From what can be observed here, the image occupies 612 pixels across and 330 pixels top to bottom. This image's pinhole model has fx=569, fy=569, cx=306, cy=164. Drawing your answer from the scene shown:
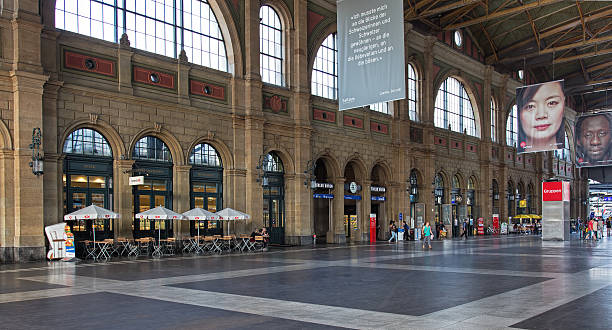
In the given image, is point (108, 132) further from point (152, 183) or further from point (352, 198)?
point (352, 198)

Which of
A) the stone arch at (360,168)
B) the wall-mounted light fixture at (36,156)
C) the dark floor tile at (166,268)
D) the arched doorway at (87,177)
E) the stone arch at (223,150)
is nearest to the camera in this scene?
the dark floor tile at (166,268)

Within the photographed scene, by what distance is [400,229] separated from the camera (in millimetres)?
42094

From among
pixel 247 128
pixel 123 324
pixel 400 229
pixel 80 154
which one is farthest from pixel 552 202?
pixel 123 324

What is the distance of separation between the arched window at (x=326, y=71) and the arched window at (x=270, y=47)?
11.2 ft

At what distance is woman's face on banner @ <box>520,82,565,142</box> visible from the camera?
114ft

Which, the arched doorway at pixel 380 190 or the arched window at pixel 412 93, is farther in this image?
the arched window at pixel 412 93

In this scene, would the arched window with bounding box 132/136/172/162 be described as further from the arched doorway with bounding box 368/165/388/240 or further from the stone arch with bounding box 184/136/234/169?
the arched doorway with bounding box 368/165/388/240

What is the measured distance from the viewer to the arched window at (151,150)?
27.5 metres

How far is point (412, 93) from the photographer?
47.8 meters

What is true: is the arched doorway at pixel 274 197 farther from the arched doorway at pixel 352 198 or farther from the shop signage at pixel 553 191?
the shop signage at pixel 553 191

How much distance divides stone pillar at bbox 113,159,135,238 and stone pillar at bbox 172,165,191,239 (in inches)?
107

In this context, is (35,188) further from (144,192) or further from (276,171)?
(276,171)

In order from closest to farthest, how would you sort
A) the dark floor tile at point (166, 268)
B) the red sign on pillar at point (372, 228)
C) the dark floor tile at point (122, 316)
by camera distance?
the dark floor tile at point (122, 316) → the dark floor tile at point (166, 268) → the red sign on pillar at point (372, 228)

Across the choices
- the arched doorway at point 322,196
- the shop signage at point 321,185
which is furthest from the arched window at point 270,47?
the arched doorway at point 322,196
